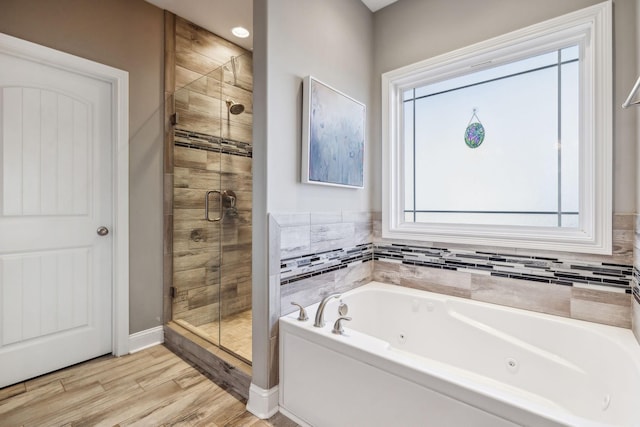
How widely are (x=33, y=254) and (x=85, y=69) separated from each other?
128cm

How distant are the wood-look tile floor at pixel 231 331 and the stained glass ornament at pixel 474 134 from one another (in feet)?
6.88

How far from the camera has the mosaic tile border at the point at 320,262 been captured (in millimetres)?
1712

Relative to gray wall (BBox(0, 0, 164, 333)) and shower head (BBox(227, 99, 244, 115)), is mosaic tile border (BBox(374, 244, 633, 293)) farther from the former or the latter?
gray wall (BBox(0, 0, 164, 333))

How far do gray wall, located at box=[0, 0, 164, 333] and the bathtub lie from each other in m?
1.40

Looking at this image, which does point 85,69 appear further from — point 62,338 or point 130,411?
point 130,411

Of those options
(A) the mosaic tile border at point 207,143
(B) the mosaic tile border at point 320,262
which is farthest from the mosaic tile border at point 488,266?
(A) the mosaic tile border at point 207,143

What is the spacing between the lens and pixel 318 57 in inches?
75.9

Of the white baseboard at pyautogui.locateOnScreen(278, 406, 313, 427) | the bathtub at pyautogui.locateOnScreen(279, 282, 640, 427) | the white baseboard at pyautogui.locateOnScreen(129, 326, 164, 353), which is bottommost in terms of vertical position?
the white baseboard at pyautogui.locateOnScreen(278, 406, 313, 427)

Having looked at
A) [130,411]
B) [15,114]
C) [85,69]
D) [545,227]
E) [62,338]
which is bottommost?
[130,411]

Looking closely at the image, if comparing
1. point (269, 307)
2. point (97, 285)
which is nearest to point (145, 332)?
point (97, 285)

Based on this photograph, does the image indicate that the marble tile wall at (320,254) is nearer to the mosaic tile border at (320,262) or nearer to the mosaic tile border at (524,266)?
the mosaic tile border at (320,262)

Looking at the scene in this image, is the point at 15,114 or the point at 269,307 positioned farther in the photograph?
the point at 15,114

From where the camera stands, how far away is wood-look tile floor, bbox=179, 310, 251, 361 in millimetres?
2023

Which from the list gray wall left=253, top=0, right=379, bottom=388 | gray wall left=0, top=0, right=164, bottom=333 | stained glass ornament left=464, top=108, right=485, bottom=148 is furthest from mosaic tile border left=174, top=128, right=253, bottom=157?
stained glass ornament left=464, top=108, right=485, bottom=148
